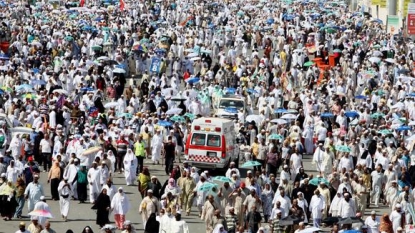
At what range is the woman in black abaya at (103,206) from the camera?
27.2 m

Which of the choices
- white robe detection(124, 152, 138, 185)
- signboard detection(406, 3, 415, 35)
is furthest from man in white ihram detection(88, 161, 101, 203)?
signboard detection(406, 3, 415, 35)

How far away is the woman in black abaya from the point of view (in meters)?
27.2

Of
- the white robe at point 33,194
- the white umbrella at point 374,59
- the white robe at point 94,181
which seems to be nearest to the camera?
the white robe at point 33,194

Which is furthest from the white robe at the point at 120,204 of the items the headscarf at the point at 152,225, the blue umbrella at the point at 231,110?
the blue umbrella at the point at 231,110

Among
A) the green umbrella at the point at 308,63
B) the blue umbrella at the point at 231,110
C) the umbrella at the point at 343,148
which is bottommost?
the umbrella at the point at 343,148

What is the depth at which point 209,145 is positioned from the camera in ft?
107

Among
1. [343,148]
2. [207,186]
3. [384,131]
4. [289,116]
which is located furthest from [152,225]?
[289,116]

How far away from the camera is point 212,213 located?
86.1 ft

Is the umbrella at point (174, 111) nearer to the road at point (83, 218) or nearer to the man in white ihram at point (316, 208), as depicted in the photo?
the road at point (83, 218)

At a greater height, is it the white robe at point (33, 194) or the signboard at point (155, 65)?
the signboard at point (155, 65)

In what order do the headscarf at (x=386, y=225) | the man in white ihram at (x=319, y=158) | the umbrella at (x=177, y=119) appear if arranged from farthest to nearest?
the umbrella at (x=177, y=119)
the man in white ihram at (x=319, y=158)
the headscarf at (x=386, y=225)

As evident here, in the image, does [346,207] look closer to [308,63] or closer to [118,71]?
[118,71]

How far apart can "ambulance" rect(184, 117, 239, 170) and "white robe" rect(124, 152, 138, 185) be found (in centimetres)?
136

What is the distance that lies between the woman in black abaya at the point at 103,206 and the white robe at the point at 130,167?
4.55m
